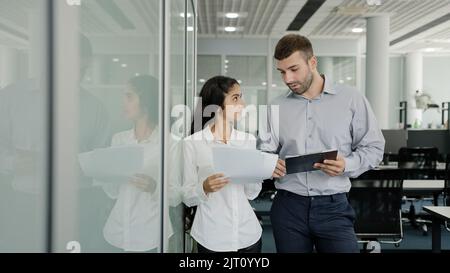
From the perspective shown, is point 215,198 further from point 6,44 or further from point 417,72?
point 417,72

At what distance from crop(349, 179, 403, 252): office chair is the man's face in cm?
155

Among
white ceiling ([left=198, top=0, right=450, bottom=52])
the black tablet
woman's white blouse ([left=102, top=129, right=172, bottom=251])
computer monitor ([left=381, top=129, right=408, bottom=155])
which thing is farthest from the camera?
white ceiling ([left=198, top=0, right=450, bottom=52])

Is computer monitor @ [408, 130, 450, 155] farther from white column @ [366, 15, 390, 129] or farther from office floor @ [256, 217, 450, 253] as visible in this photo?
office floor @ [256, 217, 450, 253]

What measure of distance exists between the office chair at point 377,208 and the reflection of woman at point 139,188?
74.5 inches

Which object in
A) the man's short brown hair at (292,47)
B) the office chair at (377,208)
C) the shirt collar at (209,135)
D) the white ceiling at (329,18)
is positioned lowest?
the office chair at (377,208)

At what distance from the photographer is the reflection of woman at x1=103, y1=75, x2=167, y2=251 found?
1.05m

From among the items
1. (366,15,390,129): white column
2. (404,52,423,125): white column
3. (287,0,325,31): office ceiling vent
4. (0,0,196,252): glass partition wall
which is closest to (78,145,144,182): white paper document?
(0,0,196,252): glass partition wall

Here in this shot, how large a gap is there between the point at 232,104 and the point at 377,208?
70.3 inches

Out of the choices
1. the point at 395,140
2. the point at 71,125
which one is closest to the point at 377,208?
the point at 71,125

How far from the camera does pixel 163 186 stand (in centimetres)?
163

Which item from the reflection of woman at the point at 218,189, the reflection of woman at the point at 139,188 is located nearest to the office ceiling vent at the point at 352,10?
the reflection of woman at the point at 218,189

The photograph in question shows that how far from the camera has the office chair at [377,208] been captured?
309 centimetres

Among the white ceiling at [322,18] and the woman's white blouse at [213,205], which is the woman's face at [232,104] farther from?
the white ceiling at [322,18]

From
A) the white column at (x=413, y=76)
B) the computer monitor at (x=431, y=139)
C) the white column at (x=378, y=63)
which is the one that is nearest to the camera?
the computer monitor at (x=431, y=139)
